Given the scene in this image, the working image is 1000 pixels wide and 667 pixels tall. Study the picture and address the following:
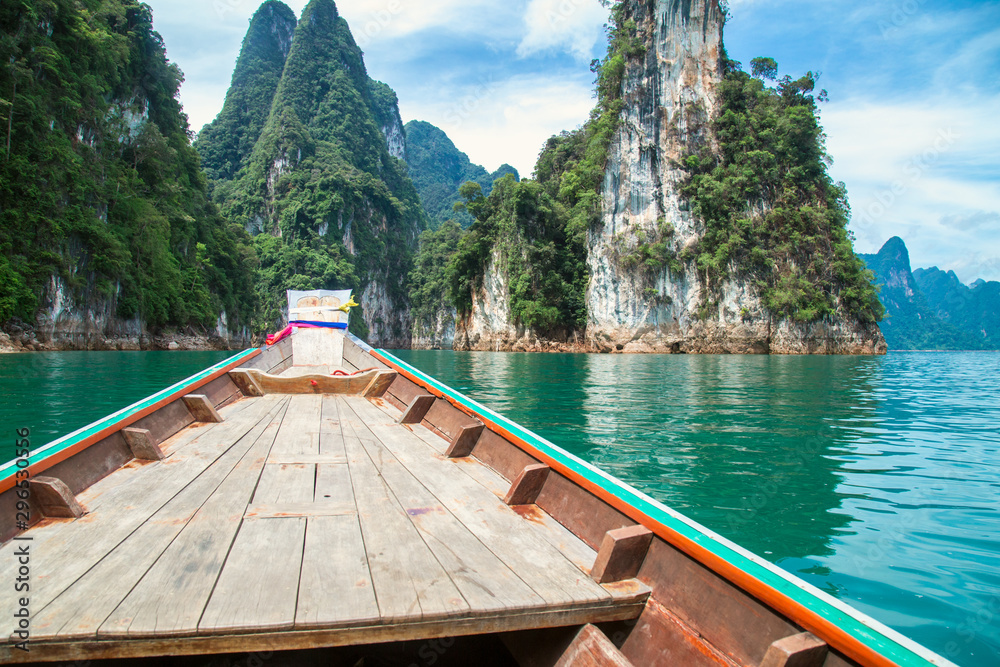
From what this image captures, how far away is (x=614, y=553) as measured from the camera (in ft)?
5.30

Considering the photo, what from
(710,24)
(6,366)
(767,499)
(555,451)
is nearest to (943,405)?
(767,499)

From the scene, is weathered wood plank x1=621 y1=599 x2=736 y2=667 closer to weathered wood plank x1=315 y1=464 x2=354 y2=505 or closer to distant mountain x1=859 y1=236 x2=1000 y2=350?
weathered wood plank x1=315 y1=464 x2=354 y2=505

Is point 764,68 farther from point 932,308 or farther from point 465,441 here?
point 932,308

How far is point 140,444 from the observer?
113 inches

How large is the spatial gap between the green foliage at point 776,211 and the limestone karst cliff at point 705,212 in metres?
0.08

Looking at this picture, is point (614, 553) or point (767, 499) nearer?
point (614, 553)

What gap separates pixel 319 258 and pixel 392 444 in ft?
196

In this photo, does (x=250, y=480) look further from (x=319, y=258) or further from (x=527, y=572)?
(x=319, y=258)

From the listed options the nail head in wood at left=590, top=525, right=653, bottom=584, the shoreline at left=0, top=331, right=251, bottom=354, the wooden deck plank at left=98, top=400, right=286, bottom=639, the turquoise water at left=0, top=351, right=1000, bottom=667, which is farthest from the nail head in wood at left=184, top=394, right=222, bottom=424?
the shoreline at left=0, top=331, right=251, bottom=354

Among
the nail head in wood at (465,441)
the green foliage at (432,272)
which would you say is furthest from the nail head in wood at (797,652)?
the green foliage at (432,272)

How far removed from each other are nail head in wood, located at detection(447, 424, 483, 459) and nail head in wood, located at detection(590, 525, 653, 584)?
59.8 inches

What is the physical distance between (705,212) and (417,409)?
115 ft

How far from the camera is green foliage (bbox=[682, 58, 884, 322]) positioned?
33312 mm

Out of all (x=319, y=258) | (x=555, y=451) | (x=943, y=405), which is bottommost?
(x=943, y=405)
